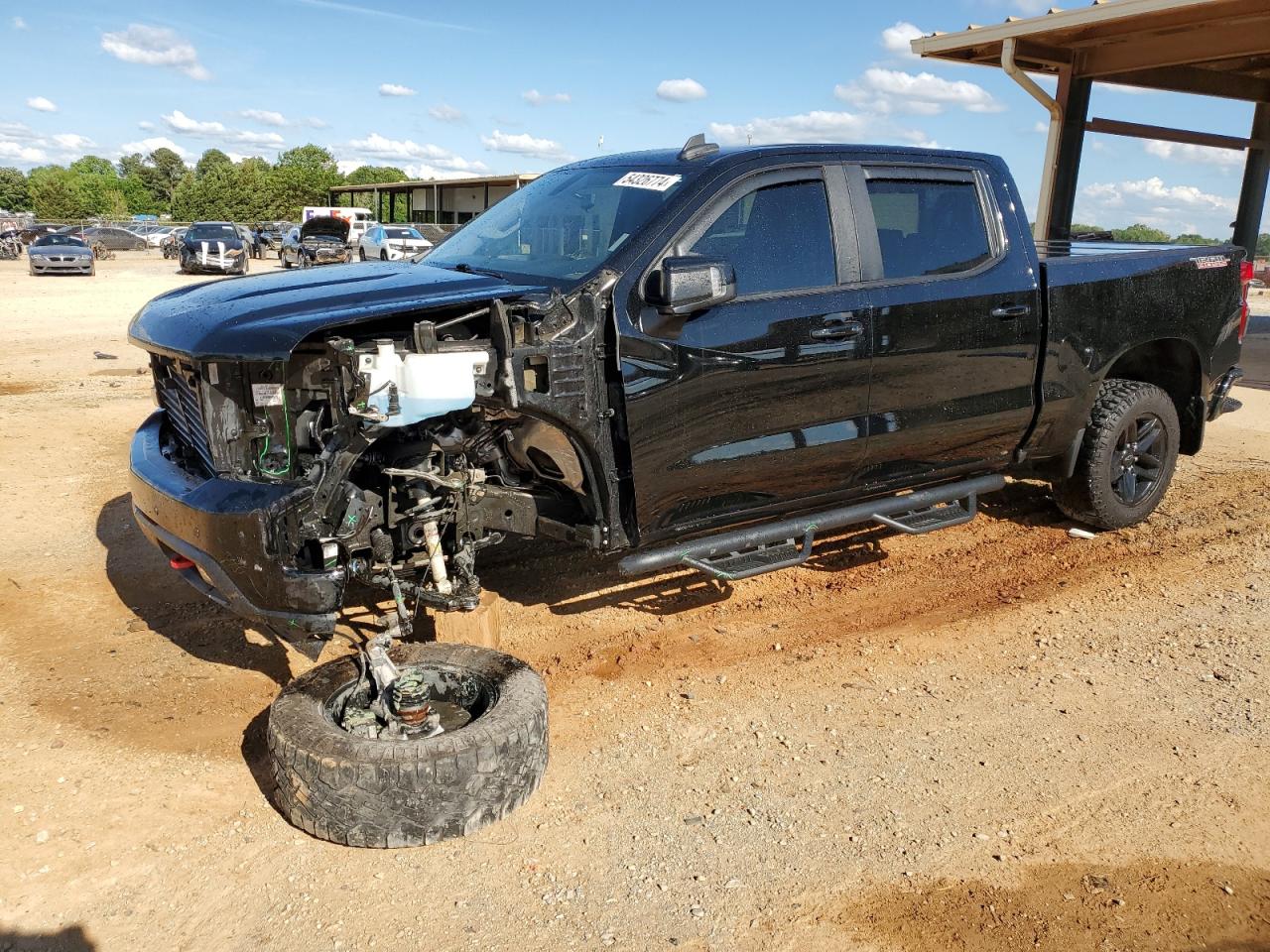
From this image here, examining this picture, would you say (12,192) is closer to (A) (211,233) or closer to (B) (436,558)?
(A) (211,233)

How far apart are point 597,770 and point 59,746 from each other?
1.91m

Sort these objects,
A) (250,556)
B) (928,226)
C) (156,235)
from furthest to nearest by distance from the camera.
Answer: (156,235), (928,226), (250,556)

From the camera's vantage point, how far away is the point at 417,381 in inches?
128

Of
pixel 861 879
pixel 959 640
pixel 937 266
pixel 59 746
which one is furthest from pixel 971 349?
pixel 59 746

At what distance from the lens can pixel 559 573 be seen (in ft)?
17.6

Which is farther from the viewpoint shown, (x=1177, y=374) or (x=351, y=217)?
(x=351, y=217)

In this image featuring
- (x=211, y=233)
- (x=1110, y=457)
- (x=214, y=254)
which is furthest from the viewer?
(x=211, y=233)

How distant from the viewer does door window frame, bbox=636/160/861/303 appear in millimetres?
3983

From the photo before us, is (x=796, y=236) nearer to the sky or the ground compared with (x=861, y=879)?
nearer to the sky

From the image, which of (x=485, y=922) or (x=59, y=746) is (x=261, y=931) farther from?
(x=59, y=746)

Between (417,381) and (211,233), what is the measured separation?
27.8 m

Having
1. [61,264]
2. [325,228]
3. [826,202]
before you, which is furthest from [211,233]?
[826,202]

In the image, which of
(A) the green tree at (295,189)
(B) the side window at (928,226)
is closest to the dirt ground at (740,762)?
(B) the side window at (928,226)

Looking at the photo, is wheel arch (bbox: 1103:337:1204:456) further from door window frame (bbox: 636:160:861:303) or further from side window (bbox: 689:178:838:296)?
side window (bbox: 689:178:838:296)
